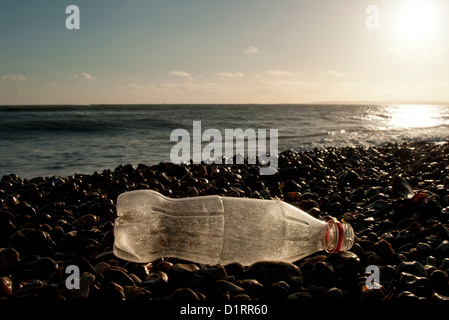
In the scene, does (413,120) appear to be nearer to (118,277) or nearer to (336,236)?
(336,236)

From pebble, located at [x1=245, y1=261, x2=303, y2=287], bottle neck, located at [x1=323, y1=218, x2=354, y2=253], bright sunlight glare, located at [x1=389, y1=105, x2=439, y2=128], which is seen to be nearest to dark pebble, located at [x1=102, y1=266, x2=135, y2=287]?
pebble, located at [x1=245, y1=261, x2=303, y2=287]

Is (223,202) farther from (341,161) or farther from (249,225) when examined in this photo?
(341,161)

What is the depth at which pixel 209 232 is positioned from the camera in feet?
6.86

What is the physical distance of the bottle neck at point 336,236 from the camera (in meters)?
2.03

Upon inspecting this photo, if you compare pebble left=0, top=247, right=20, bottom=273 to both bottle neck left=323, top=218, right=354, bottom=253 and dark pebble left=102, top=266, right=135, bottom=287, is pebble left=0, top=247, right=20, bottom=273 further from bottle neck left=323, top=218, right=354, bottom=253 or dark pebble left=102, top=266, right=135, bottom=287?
bottle neck left=323, top=218, right=354, bottom=253

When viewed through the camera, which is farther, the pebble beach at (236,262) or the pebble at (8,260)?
the pebble at (8,260)

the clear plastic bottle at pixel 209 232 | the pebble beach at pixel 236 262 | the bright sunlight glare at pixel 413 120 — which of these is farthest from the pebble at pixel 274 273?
the bright sunlight glare at pixel 413 120

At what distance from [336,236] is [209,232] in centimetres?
75

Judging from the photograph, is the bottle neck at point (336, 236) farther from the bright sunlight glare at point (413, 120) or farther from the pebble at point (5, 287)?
the bright sunlight glare at point (413, 120)

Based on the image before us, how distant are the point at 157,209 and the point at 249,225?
58 cm

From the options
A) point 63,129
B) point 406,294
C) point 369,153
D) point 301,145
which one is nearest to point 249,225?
point 406,294

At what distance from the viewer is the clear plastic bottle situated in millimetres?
2094

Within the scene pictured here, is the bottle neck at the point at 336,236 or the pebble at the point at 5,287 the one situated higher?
the bottle neck at the point at 336,236
